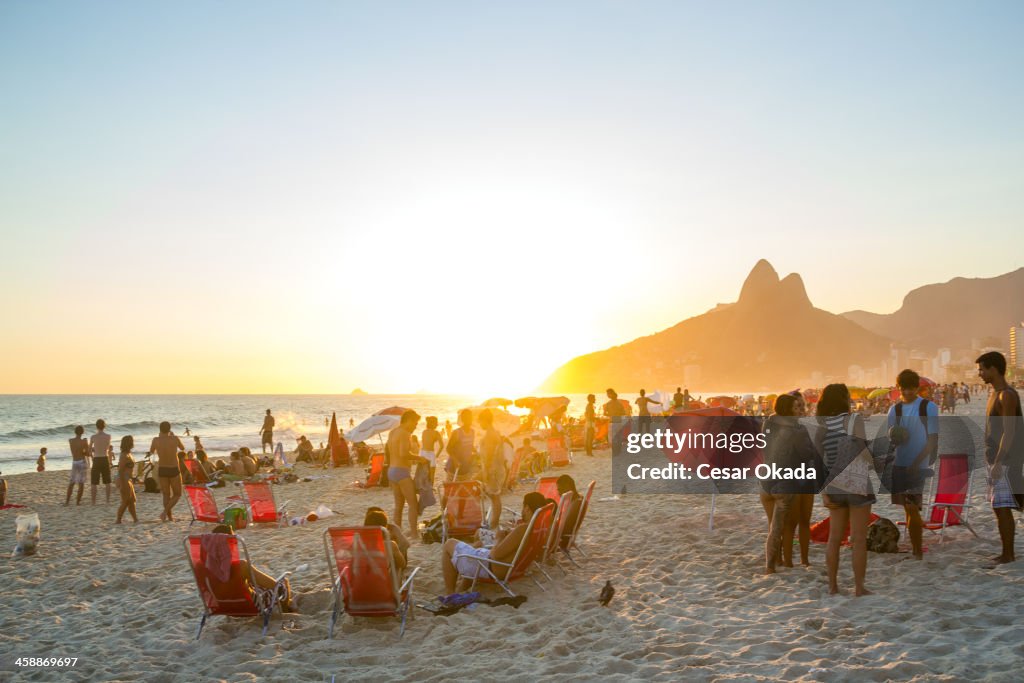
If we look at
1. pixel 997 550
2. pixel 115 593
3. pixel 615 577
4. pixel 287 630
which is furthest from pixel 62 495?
pixel 997 550

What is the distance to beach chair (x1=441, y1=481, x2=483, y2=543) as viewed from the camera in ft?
24.7

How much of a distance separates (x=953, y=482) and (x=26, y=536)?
11.2m

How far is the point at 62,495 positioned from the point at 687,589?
1482cm

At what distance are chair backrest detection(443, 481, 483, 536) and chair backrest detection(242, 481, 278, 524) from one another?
12.4ft

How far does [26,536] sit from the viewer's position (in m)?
8.69

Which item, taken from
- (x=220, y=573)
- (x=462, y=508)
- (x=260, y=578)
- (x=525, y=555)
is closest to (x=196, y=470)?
(x=462, y=508)

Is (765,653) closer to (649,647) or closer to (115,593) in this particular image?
(649,647)

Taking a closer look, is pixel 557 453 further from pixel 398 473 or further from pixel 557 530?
pixel 557 530

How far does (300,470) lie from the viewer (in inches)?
722

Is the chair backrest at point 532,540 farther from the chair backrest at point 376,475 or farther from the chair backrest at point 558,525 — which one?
the chair backrest at point 376,475

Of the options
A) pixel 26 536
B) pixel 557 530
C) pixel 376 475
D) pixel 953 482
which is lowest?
pixel 26 536

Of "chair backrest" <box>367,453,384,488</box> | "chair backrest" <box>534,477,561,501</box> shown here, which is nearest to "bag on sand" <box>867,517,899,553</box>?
"chair backrest" <box>534,477,561,501</box>

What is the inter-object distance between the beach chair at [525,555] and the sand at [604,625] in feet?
0.63

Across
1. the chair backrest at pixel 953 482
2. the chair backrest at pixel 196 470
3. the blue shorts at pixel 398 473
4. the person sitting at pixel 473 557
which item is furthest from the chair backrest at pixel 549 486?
the chair backrest at pixel 196 470
